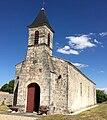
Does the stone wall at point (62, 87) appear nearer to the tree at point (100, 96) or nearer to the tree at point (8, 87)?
the tree at point (100, 96)

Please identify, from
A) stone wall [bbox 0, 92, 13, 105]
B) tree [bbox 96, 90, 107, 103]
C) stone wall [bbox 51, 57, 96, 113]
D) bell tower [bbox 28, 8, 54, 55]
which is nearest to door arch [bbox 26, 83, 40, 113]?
stone wall [bbox 51, 57, 96, 113]

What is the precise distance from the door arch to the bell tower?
4206 mm

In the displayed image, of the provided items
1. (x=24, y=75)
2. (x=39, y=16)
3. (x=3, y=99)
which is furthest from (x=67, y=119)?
(x=3, y=99)

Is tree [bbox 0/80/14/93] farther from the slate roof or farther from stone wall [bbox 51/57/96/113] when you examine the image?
stone wall [bbox 51/57/96/113]

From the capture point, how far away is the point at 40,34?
18953 mm

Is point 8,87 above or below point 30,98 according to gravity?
above

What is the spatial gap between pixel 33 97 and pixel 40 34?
6809 mm

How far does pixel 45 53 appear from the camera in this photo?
18.0 metres

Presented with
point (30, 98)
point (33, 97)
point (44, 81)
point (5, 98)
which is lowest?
point (5, 98)

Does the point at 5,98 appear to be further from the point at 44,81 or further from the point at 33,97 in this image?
the point at 44,81

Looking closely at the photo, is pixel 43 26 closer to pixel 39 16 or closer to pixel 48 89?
pixel 39 16

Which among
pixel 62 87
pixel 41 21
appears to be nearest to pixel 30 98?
pixel 62 87

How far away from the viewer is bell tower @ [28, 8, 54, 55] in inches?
738

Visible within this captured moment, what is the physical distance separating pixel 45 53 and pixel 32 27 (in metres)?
3.76
